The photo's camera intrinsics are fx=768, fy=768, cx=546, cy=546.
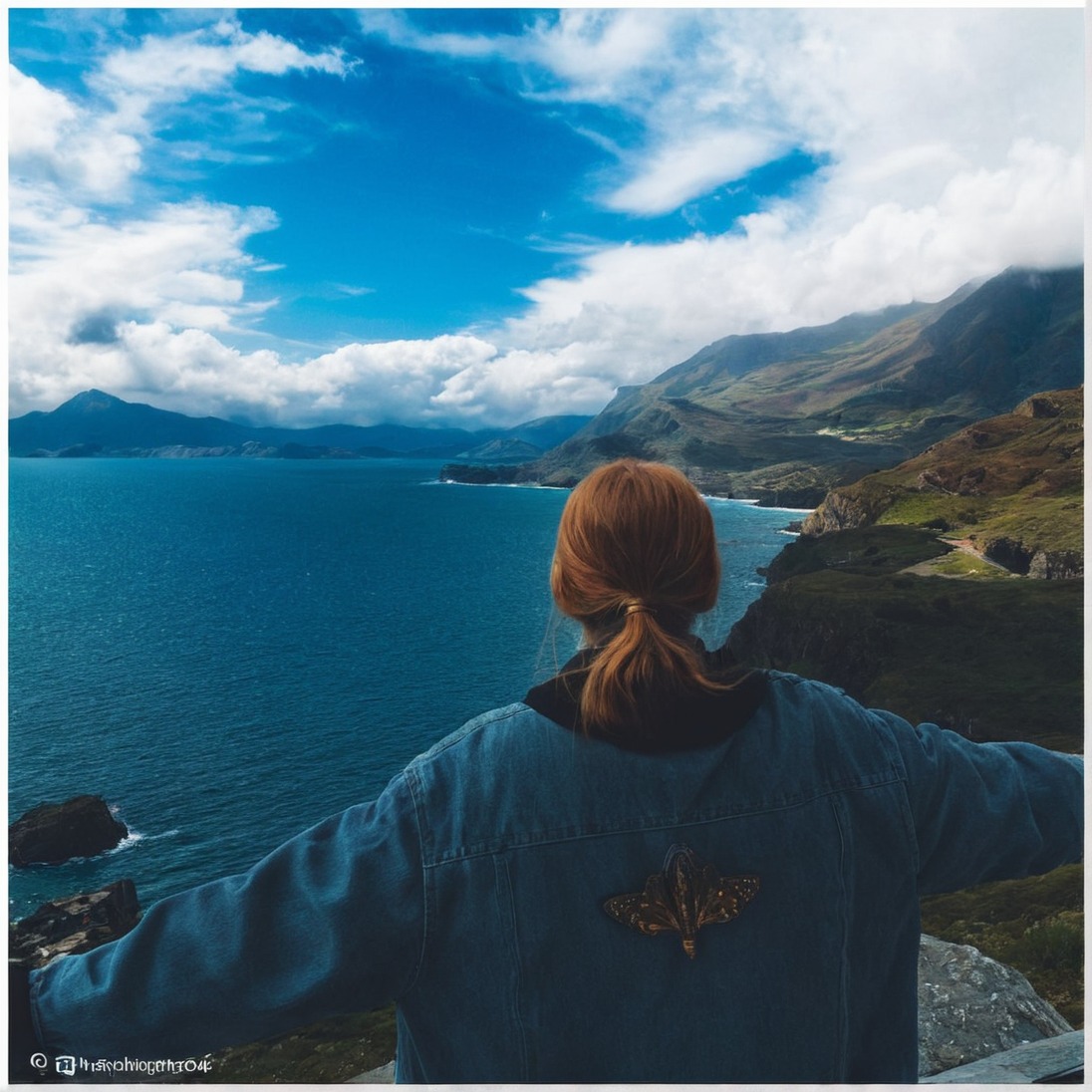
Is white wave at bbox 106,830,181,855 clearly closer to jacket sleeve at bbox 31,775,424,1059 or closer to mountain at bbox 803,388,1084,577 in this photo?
jacket sleeve at bbox 31,775,424,1059

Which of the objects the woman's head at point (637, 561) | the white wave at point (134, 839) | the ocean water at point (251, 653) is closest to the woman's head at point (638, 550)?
the woman's head at point (637, 561)

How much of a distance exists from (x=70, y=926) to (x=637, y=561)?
22.5 meters

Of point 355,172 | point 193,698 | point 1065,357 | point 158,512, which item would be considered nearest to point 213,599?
point 193,698

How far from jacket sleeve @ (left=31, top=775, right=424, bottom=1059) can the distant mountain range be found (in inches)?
1532

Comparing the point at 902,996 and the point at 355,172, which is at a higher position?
the point at 355,172

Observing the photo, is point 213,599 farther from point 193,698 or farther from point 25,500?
point 25,500

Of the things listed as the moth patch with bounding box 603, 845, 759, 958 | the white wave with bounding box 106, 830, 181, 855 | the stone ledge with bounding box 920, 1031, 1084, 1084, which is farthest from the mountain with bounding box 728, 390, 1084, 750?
the moth patch with bounding box 603, 845, 759, 958

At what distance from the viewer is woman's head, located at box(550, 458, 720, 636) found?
58.3 inches

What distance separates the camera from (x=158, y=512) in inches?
3637

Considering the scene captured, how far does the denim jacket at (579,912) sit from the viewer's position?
1.33 m

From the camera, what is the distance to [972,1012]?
4.63 m

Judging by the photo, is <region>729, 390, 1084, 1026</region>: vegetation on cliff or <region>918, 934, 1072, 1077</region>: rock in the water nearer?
<region>918, 934, 1072, 1077</region>: rock in the water

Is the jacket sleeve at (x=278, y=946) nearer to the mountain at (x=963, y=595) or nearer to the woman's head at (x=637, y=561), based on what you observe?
the woman's head at (x=637, y=561)

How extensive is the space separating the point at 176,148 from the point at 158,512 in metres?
94.5
